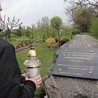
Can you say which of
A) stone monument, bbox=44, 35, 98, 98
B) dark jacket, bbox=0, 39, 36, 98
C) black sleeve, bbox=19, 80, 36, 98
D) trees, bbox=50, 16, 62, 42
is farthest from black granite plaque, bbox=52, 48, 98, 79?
trees, bbox=50, 16, 62, 42

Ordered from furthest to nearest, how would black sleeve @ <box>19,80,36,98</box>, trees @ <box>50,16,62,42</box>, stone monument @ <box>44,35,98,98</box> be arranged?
trees @ <box>50,16,62,42</box> → stone monument @ <box>44,35,98,98</box> → black sleeve @ <box>19,80,36,98</box>

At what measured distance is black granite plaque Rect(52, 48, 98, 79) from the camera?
600 centimetres

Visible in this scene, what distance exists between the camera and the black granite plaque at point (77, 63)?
19.7 feet

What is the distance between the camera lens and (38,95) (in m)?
7.41

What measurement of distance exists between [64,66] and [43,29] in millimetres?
23257

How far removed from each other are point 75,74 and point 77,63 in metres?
0.22

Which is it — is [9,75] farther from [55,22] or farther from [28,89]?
[55,22]

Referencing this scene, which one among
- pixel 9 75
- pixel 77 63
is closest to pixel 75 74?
pixel 77 63

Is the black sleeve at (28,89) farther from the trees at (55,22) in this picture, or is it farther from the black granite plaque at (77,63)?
the trees at (55,22)

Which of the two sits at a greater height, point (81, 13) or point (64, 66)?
point (64, 66)

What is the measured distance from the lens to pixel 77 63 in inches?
243

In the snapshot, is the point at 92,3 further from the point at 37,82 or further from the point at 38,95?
the point at 37,82

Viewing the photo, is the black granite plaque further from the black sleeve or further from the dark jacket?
the dark jacket

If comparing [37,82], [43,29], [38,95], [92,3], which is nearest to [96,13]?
[92,3]
